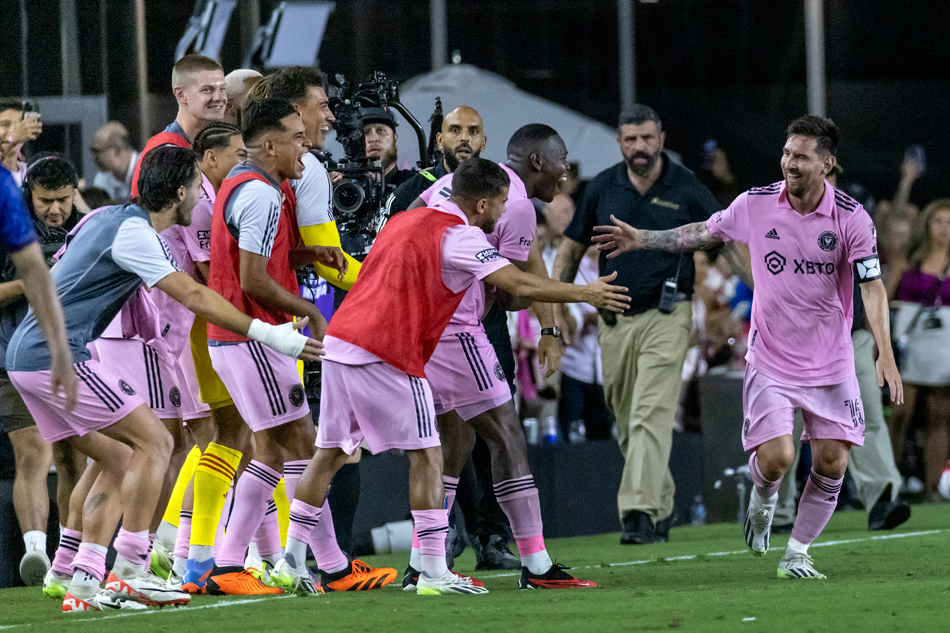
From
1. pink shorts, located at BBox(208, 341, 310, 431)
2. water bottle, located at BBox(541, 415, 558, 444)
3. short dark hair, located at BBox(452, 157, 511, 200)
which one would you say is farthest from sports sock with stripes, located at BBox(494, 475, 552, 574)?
water bottle, located at BBox(541, 415, 558, 444)

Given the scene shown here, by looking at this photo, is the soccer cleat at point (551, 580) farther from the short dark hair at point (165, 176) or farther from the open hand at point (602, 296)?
the short dark hair at point (165, 176)

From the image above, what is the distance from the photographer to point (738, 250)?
9.08 m

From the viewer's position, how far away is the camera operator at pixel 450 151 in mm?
Answer: 8062

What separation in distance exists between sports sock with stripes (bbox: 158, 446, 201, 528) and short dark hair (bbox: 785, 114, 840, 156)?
339 centimetres

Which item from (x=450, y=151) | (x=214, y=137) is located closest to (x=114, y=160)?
(x=450, y=151)

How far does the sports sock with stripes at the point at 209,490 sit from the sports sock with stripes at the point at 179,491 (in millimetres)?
745

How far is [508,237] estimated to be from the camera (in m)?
7.03

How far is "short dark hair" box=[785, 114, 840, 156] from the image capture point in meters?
6.88

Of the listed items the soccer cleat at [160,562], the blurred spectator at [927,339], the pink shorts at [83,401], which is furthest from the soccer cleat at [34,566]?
the blurred spectator at [927,339]

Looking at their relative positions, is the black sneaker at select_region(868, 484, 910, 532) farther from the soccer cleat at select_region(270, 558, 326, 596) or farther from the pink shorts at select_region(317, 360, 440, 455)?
the soccer cleat at select_region(270, 558, 326, 596)

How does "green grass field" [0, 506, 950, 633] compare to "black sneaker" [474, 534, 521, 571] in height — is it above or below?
above

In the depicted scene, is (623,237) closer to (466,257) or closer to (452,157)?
(466,257)

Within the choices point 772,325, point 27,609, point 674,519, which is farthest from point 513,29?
point 27,609

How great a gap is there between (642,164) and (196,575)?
4487 millimetres
